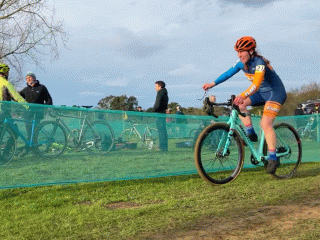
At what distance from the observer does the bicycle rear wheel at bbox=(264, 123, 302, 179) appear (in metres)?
6.46

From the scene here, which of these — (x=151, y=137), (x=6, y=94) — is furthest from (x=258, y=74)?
(x=6, y=94)

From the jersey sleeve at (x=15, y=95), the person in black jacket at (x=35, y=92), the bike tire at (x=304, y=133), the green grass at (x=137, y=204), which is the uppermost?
the person in black jacket at (x=35, y=92)

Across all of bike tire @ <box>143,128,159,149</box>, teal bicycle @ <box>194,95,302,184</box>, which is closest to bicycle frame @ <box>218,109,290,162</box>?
teal bicycle @ <box>194,95,302,184</box>

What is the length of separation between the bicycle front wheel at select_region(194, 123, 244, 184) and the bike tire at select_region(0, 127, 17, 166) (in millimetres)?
2749

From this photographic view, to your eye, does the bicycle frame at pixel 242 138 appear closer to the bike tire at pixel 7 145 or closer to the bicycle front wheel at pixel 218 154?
the bicycle front wheel at pixel 218 154

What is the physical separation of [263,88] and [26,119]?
3.65 m

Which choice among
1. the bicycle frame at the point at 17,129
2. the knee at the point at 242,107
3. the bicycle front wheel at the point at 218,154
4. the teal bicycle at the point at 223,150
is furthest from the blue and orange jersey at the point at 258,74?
the bicycle frame at the point at 17,129

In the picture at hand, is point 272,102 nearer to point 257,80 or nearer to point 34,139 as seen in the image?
point 257,80

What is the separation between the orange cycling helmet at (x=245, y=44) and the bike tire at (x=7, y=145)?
11.9 ft

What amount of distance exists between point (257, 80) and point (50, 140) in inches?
128

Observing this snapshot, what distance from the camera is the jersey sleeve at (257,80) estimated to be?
527 centimetres

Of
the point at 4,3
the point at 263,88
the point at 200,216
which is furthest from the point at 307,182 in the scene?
the point at 4,3

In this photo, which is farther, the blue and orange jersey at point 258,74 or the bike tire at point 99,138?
the bike tire at point 99,138

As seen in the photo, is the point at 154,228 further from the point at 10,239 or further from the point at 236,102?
the point at 236,102
